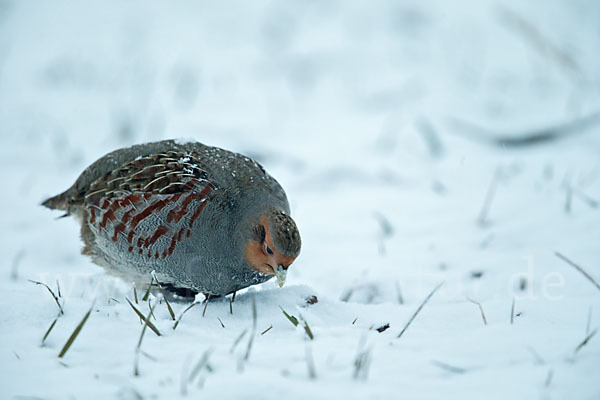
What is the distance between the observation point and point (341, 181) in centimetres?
457

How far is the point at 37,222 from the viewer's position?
147 inches

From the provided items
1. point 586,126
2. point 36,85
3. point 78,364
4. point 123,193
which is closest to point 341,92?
point 586,126

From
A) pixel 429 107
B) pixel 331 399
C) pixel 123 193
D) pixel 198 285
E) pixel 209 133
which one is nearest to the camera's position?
pixel 331 399

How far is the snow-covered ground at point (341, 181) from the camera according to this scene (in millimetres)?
1614

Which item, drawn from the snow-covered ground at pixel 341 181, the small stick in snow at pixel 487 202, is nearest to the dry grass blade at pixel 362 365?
the snow-covered ground at pixel 341 181

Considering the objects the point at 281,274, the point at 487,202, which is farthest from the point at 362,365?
the point at 487,202

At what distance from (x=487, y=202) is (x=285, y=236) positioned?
1876 mm

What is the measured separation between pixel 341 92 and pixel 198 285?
4.57 metres

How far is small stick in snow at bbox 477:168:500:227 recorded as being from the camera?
348 cm

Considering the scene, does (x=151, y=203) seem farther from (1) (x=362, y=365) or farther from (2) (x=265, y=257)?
(1) (x=362, y=365)

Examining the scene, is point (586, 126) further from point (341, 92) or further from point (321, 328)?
point (321, 328)

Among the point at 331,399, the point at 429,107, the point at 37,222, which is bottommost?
the point at 331,399

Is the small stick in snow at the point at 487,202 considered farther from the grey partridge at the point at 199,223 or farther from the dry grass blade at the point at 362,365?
the dry grass blade at the point at 362,365

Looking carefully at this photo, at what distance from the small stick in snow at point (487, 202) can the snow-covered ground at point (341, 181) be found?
0.03 m
